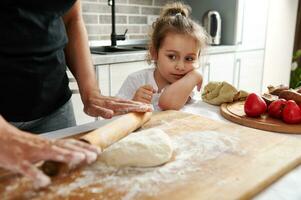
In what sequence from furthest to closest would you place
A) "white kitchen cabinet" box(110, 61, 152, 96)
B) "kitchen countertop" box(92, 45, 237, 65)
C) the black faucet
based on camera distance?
the black faucet < "white kitchen cabinet" box(110, 61, 152, 96) < "kitchen countertop" box(92, 45, 237, 65)

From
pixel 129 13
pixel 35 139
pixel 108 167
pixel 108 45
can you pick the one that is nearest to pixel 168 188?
pixel 108 167

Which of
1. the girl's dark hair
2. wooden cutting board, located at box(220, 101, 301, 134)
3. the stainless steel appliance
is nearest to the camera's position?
wooden cutting board, located at box(220, 101, 301, 134)

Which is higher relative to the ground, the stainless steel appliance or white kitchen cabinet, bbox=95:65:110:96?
the stainless steel appliance

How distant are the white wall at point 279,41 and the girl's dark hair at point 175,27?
2.08m

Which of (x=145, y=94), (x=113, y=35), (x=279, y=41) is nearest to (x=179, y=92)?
(x=145, y=94)

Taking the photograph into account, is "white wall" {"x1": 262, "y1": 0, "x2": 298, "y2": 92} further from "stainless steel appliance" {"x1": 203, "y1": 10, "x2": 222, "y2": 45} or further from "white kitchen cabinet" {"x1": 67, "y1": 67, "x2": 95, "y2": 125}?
"white kitchen cabinet" {"x1": 67, "y1": 67, "x2": 95, "y2": 125}

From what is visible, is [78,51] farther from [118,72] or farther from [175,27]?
[118,72]

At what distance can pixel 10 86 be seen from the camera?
2.81ft

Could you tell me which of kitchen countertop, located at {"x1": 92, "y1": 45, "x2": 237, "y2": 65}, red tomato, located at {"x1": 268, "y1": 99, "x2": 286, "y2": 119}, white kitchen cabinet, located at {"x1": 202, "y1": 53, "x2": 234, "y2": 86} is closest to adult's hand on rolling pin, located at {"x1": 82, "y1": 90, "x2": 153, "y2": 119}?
red tomato, located at {"x1": 268, "y1": 99, "x2": 286, "y2": 119}

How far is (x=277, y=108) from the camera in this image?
1.01 metres

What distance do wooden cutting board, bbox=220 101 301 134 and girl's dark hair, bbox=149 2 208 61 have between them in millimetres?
383

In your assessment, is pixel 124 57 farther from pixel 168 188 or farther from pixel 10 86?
pixel 168 188

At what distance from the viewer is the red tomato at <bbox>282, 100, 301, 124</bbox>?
3.14 ft

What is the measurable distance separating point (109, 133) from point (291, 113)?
22.2 inches
